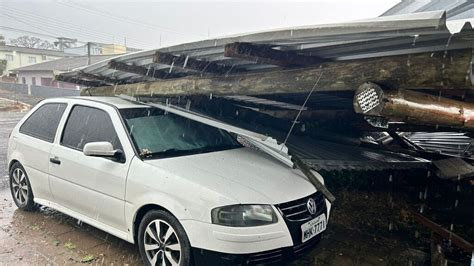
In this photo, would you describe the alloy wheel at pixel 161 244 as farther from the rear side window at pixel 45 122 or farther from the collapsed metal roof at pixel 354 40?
the rear side window at pixel 45 122

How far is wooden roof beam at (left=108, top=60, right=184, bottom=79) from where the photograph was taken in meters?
4.54

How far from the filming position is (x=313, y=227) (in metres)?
3.19

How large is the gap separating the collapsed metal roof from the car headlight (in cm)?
133

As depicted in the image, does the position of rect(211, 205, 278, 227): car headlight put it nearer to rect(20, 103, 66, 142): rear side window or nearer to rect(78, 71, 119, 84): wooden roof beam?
rect(20, 103, 66, 142): rear side window

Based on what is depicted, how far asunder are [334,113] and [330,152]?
0.73 metres

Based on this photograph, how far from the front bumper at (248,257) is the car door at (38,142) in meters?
2.35

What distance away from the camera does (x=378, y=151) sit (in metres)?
5.80

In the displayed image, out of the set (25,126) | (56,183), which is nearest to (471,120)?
(56,183)

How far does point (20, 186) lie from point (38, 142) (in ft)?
2.85

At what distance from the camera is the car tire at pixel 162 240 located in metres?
3.01

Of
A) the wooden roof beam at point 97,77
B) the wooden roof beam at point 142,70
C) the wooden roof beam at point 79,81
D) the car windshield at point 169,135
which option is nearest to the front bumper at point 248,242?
the car windshield at point 169,135

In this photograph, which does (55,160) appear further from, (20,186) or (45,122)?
(20,186)

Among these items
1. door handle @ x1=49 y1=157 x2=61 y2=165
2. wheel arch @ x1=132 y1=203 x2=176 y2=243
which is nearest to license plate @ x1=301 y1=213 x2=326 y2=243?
wheel arch @ x1=132 y1=203 x2=176 y2=243

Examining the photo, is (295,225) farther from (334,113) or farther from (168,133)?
(334,113)
